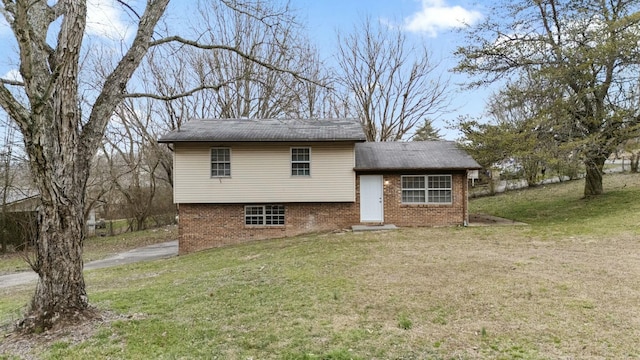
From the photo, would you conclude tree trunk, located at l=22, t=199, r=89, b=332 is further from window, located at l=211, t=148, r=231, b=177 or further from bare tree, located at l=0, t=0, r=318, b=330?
window, located at l=211, t=148, r=231, b=177

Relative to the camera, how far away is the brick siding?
45.2ft

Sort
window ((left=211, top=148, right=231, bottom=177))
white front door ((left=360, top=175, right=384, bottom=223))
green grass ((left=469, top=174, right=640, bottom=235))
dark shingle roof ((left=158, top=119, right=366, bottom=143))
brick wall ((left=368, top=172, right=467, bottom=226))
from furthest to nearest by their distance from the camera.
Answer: white front door ((left=360, top=175, right=384, bottom=223)) < brick wall ((left=368, top=172, right=467, bottom=226)) < window ((left=211, top=148, right=231, bottom=177)) < dark shingle roof ((left=158, top=119, right=366, bottom=143)) < green grass ((left=469, top=174, right=640, bottom=235))

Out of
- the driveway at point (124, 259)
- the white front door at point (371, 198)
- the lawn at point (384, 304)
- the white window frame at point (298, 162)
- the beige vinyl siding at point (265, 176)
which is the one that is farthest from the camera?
the white front door at point (371, 198)

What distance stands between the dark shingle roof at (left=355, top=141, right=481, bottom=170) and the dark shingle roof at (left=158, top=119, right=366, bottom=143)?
4.00ft

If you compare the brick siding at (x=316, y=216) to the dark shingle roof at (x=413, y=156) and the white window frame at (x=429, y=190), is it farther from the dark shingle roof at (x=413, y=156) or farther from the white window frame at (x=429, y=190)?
the dark shingle roof at (x=413, y=156)

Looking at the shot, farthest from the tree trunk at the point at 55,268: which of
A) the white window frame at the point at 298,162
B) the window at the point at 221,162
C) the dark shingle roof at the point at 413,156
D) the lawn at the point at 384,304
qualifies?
the dark shingle roof at the point at 413,156

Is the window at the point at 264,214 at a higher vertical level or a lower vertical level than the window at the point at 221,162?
lower

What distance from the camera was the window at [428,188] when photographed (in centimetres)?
1404

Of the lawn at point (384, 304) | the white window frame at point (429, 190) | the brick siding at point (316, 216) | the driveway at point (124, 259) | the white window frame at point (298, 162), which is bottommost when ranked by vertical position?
the driveway at point (124, 259)

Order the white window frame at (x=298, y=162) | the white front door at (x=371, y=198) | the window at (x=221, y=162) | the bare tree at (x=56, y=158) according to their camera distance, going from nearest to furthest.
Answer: the bare tree at (x=56, y=158)
the window at (x=221, y=162)
the white window frame at (x=298, y=162)
the white front door at (x=371, y=198)

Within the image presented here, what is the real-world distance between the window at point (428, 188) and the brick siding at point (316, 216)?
195 mm

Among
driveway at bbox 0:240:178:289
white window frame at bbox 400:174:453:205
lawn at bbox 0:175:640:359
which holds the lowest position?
driveway at bbox 0:240:178:289

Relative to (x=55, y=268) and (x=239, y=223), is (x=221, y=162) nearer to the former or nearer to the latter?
(x=239, y=223)

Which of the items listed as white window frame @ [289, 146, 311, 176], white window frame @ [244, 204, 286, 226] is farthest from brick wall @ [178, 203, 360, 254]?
white window frame @ [289, 146, 311, 176]
